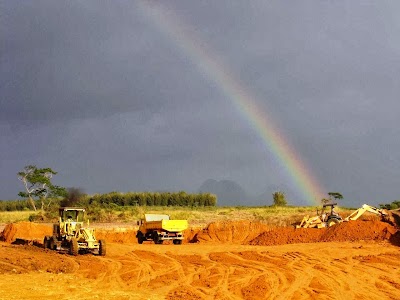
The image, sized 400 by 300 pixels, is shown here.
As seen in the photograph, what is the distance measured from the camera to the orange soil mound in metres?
42.6

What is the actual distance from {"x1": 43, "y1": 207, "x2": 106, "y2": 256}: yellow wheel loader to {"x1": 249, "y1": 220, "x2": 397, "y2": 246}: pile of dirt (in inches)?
588

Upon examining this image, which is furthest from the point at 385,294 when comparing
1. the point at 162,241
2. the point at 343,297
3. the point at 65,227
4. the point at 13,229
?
the point at 13,229

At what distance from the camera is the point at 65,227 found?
28094 millimetres

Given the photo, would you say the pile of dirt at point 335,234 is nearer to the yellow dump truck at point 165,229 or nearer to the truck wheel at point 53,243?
the yellow dump truck at point 165,229

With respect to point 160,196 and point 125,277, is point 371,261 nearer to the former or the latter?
point 125,277

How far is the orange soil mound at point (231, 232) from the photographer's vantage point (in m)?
42.6

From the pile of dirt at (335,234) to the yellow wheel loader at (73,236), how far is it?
49.0ft

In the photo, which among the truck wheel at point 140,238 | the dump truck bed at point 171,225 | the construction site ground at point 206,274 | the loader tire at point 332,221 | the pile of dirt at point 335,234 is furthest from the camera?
the truck wheel at point 140,238

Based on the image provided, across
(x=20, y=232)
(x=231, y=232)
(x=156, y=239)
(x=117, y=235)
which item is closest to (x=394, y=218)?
(x=231, y=232)

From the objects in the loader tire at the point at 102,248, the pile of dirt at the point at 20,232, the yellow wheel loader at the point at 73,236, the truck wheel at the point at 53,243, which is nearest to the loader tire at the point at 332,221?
the loader tire at the point at 102,248

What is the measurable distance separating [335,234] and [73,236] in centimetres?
1856

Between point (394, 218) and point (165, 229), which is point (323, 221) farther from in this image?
point (165, 229)

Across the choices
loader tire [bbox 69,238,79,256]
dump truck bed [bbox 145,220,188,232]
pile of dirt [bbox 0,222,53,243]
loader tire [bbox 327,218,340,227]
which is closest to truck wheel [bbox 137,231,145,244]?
dump truck bed [bbox 145,220,188,232]

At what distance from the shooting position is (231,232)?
43.6 m
